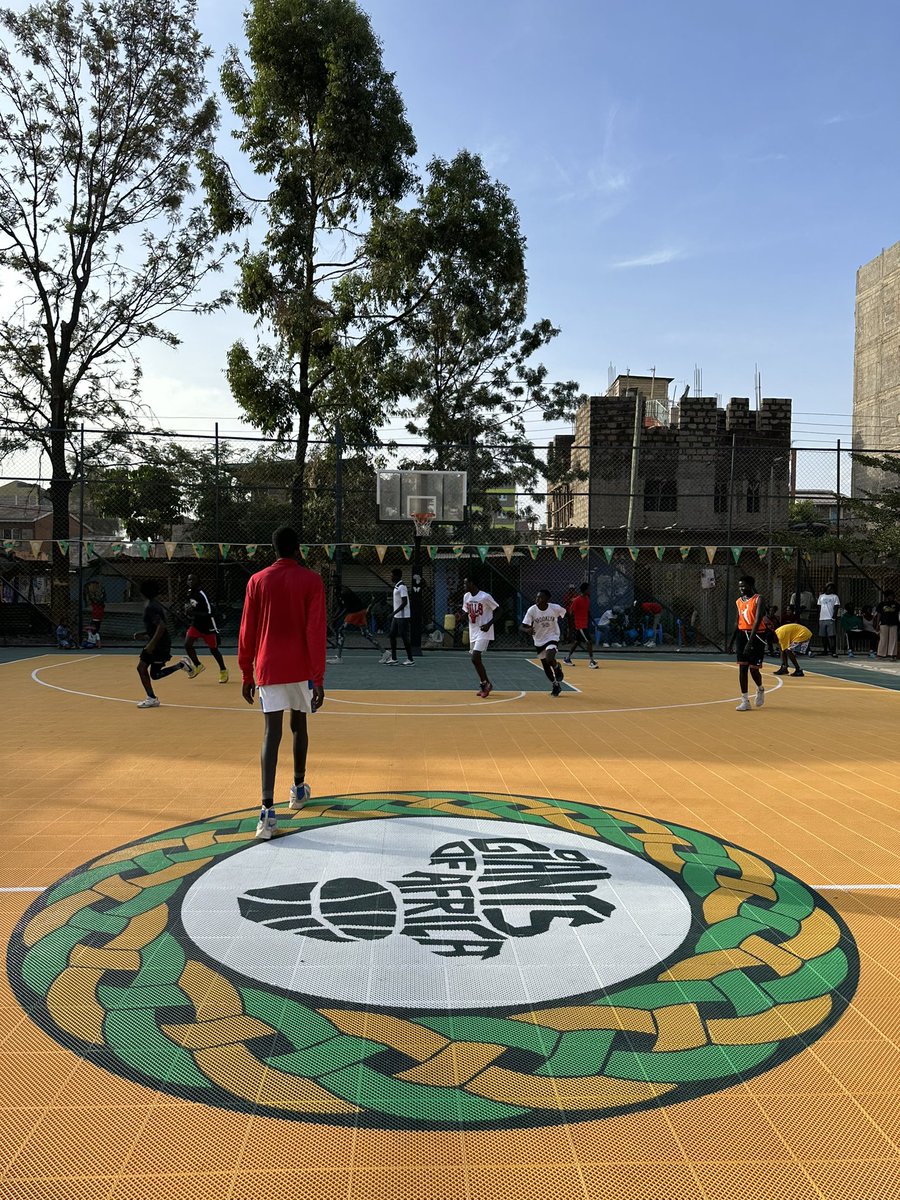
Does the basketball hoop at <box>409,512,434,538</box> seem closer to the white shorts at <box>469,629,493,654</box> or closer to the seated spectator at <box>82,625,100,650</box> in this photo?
the white shorts at <box>469,629,493,654</box>

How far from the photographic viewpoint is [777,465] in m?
30.4

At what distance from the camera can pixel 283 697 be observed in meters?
5.50

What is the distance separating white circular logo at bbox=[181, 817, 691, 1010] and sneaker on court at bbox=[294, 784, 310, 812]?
1.95ft

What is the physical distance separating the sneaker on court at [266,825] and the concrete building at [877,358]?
36.0 m

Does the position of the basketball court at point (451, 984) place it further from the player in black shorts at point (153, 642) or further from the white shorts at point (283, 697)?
the player in black shorts at point (153, 642)

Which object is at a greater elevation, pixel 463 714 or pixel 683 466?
pixel 683 466

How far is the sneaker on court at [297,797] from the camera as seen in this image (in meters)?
6.00

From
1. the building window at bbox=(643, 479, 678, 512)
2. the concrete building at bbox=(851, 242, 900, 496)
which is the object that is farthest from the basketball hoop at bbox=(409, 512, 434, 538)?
the concrete building at bbox=(851, 242, 900, 496)

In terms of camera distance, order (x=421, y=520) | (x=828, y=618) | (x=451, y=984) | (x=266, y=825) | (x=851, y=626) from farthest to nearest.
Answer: (x=851, y=626)
(x=828, y=618)
(x=421, y=520)
(x=266, y=825)
(x=451, y=984)

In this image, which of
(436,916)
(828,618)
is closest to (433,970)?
(436,916)

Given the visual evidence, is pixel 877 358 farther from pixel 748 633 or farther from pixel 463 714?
pixel 463 714

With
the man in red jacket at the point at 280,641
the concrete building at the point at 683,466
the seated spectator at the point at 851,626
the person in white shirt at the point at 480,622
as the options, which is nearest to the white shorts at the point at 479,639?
the person in white shirt at the point at 480,622

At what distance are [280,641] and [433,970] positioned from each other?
2520mm

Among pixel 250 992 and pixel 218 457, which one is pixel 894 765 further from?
pixel 218 457
